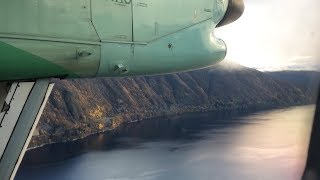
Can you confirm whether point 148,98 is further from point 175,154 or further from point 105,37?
point 105,37

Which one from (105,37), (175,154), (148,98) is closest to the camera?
(105,37)

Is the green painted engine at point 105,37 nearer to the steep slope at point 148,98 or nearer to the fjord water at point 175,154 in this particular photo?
the fjord water at point 175,154

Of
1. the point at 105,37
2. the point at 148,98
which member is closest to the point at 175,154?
the point at 148,98

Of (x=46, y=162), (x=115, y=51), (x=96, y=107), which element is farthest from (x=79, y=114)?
(x=115, y=51)

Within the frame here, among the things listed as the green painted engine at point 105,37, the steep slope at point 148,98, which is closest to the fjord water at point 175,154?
the steep slope at point 148,98

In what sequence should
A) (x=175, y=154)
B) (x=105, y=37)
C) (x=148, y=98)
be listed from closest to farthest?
(x=105, y=37) < (x=175, y=154) < (x=148, y=98)

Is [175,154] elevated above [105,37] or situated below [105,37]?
below

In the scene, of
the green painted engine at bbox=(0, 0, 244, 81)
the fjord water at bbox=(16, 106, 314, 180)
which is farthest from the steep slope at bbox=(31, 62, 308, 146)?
the green painted engine at bbox=(0, 0, 244, 81)
